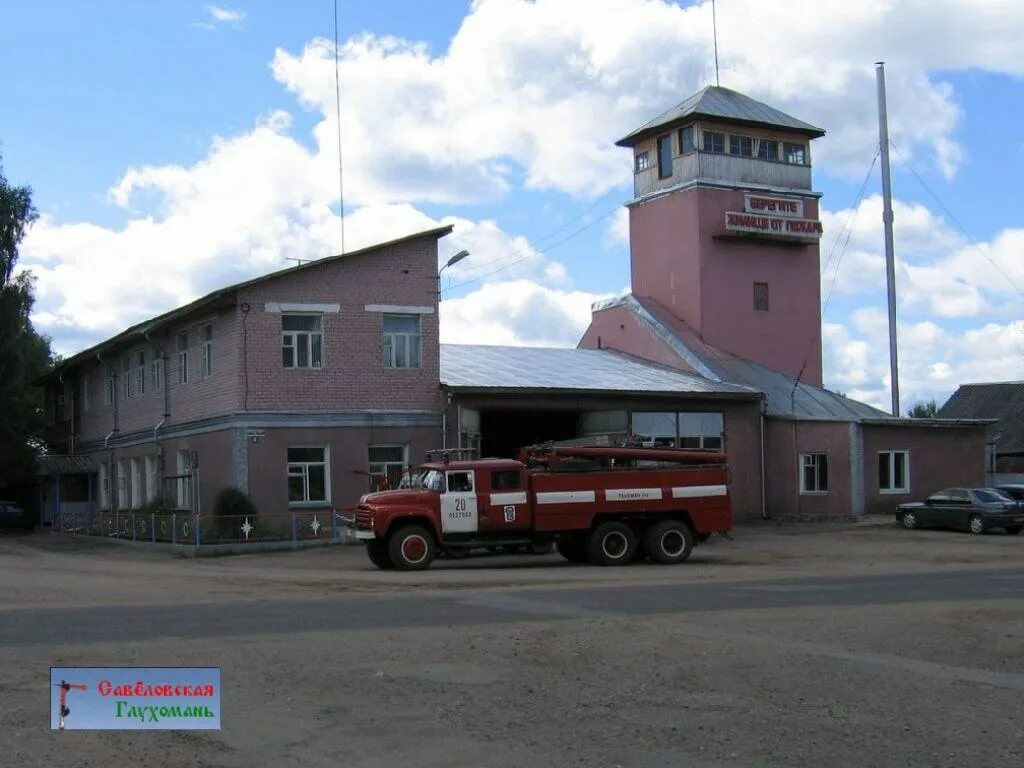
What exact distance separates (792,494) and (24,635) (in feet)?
95.9

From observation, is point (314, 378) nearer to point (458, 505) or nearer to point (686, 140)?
point (458, 505)

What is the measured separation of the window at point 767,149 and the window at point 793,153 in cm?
36

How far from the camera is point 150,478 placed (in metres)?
39.4

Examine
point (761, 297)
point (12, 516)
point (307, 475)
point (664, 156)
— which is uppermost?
point (664, 156)

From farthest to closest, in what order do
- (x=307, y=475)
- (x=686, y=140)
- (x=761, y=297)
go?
(x=761, y=297)
(x=686, y=140)
(x=307, y=475)

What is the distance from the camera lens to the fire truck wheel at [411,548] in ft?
79.6

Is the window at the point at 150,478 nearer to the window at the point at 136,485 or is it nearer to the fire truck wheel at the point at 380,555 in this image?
the window at the point at 136,485

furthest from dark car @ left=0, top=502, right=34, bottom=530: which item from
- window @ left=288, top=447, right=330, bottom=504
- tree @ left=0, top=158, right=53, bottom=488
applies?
window @ left=288, top=447, right=330, bottom=504

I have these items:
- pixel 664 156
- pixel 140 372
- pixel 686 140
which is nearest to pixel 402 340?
pixel 140 372

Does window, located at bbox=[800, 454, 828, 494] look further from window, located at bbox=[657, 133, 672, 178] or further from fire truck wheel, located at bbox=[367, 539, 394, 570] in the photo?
fire truck wheel, located at bbox=[367, 539, 394, 570]

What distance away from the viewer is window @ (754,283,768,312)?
44.0m

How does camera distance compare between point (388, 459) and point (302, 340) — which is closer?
point (302, 340)

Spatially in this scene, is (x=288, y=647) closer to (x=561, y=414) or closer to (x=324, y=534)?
(x=324, y=534)

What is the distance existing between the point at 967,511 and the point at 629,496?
1512cm
